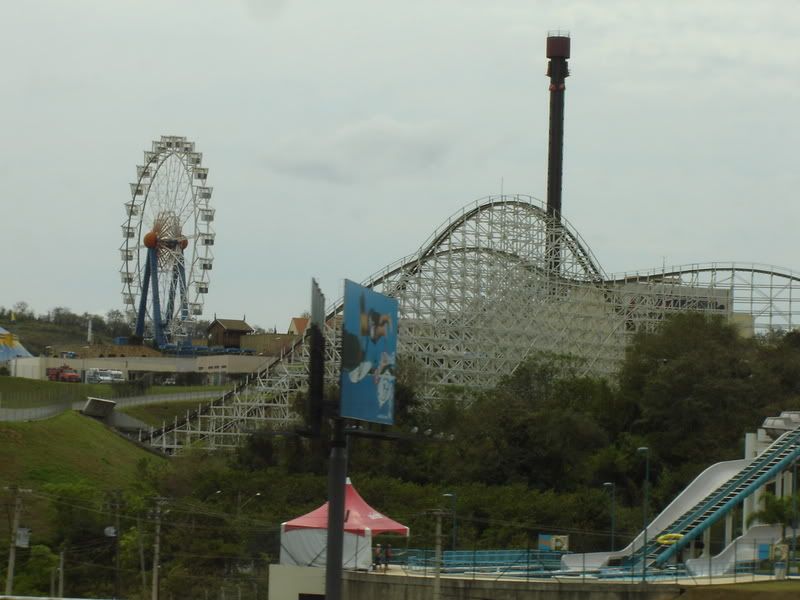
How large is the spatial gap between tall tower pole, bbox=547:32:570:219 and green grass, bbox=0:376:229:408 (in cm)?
2254

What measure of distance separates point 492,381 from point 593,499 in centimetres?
1622

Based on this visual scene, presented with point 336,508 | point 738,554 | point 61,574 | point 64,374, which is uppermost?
point 64,374

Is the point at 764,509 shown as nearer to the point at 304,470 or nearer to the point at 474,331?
the point at 304,470

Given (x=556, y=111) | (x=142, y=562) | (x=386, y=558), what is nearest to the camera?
(x=386, y=558)

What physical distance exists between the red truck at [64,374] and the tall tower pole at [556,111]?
2988 cm

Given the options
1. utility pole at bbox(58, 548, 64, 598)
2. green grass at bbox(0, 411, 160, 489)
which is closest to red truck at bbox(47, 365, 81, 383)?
green grass at bbox(0, 411, 160, 489)

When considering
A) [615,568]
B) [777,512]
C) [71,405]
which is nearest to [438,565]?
[615,568]

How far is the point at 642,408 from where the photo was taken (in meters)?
59.7

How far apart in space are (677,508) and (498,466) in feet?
36.2

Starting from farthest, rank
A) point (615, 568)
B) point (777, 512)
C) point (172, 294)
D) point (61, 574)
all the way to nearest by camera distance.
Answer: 1. point (172, 294)
2. point (61, 574)
3. point (777, 512)
4. point (615, 568)

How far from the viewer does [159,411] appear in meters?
85.9

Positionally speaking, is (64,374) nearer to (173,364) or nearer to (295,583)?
(173,364)

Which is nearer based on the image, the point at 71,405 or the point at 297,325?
the point at 71,405

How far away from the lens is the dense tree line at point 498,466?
48.0 m
